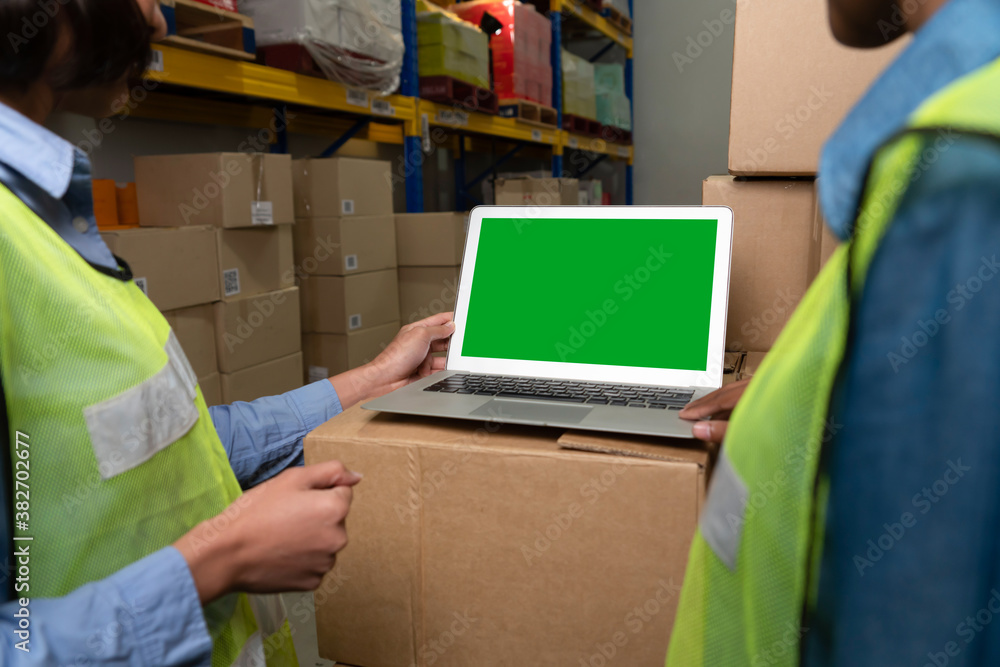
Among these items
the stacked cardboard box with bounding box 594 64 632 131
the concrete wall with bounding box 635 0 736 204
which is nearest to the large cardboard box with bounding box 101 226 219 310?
the stacked cardboard box with bounding box 594 64 632 131

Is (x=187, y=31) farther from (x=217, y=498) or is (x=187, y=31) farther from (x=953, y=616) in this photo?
(x=953, y=616)

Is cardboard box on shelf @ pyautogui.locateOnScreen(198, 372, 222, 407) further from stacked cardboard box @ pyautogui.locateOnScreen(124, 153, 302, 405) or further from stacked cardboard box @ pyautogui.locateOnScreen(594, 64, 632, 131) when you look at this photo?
stacked cardboard box @ pyautogui.locateOnScreen(594, 64, 632, 131)

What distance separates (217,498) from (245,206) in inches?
60.9

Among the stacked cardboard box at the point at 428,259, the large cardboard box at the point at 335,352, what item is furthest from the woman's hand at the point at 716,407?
the stacked cardboard box at the point at 428,259

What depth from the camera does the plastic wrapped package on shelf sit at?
2.11 meters

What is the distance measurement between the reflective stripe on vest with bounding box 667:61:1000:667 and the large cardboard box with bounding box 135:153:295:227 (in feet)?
6.07

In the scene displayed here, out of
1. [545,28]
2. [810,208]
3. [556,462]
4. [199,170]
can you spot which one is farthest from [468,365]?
[545,28]

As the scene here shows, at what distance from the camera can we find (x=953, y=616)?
0.26m

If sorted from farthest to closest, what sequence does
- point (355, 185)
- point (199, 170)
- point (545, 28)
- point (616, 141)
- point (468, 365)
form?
point (616, 141) < point (545, 28) < point (355, 185) < point (199, 170) < point (468, 365)

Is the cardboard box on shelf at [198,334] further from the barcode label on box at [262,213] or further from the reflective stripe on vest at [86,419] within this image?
the reflective stripe on vest at [86,419]

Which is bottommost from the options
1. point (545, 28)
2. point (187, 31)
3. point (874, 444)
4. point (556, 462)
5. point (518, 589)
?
point (518, 589)

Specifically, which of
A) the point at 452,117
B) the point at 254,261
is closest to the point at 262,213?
the point at 254,261

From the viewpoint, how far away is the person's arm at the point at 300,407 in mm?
848

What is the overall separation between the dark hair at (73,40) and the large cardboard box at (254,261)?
4.57 ft
